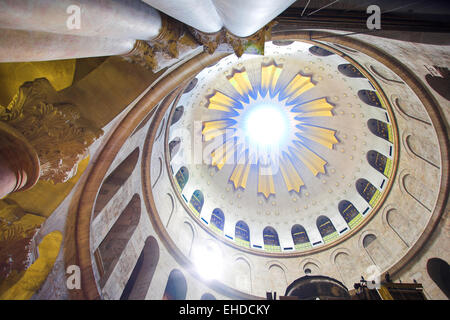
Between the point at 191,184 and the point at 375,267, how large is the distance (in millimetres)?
10640

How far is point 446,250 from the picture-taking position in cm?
778

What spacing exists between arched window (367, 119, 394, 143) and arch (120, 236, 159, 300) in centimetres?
1255

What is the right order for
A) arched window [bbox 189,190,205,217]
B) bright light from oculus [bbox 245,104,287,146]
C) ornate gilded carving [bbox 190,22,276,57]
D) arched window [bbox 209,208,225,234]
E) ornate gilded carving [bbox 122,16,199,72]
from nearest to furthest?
ornate gilded carving [bbox 122,16,199,72]
ornate gilded carving [bbox 190,22,276,57]
arched window [bbox 189,190,205,217]
arched window [bbox 209,208,225,234]
bright light from oculus [bbox 245,104,287,146]

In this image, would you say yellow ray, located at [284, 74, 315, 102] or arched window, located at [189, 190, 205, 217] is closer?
arched window, located at [189, 190, 205, 217]

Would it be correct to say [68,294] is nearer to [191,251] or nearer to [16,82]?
[16,82]

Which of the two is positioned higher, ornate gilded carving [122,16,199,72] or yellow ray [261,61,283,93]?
yellow ray [261,61,283,93]

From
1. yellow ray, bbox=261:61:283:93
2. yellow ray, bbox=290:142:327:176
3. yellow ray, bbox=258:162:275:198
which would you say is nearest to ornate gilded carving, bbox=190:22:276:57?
yellow ray, bbox=261:61:283:93

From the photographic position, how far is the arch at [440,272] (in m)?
7.72

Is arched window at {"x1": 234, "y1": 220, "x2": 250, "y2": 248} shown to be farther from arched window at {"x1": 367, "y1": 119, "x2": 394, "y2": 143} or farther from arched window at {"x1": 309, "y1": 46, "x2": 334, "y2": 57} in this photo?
arched window at {"x1": 309, "y1": 46, "x2": 334, "y2": 57}

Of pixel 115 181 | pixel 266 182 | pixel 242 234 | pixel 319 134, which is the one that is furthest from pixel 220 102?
pixel 115 181

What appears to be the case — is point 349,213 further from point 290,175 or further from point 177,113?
point 177,113

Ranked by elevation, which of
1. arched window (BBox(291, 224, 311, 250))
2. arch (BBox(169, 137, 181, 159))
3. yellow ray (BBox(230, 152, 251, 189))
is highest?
yellow ray (BBox(230, 152, 251, 189))

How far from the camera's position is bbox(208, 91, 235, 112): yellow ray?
528 inches

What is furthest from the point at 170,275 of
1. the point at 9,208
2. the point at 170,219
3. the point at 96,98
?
the point at 96,98
